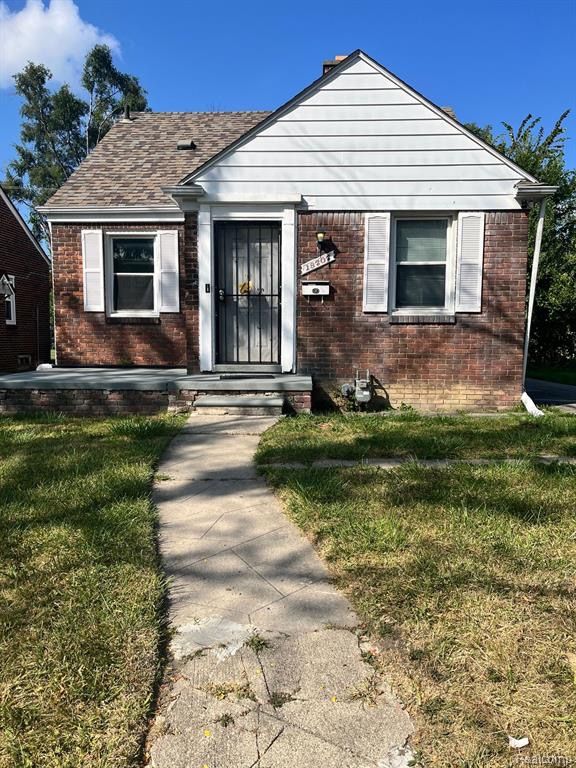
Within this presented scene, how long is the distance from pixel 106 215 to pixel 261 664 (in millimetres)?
9481

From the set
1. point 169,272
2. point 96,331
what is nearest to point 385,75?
point 169,272

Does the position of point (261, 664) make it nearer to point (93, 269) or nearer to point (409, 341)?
point (409, 341)

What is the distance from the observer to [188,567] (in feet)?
9.89

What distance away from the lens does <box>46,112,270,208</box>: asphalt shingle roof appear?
10.3 metres

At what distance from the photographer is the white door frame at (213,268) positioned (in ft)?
24.8

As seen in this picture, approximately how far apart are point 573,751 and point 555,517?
6.58 feet

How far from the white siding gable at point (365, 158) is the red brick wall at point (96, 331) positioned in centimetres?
335

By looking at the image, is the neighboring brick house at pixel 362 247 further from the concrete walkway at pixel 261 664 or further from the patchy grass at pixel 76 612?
the concrete walkway at pixel 261 664

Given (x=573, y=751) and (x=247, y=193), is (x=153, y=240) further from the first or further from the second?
(x=573, y=751)

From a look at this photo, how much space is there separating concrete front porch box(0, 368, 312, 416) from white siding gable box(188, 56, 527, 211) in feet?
8.17

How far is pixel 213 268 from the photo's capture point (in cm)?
774

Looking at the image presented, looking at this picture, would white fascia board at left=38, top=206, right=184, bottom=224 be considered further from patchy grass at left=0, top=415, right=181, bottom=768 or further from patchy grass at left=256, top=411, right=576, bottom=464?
patchy grass at left=0, top=415, right=181, bottom=768

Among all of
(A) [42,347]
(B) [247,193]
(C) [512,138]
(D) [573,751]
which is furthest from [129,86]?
(D) [573,751]

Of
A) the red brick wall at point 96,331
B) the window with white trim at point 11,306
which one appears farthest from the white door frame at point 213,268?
the window with white trim at point 11,306
